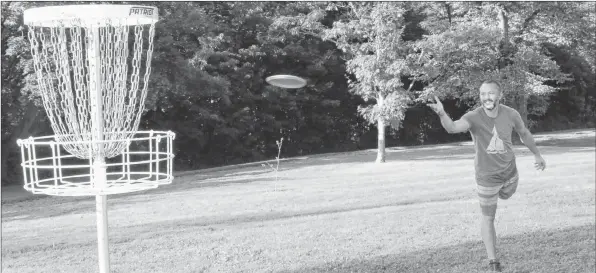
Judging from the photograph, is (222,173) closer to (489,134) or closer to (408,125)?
(408,125)

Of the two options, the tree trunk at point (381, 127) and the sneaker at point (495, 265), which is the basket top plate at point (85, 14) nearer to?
the sneaker at point (495, 265)

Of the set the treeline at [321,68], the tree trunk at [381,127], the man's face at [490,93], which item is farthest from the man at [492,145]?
the tree trunk at [381,127]

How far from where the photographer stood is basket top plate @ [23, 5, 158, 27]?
4211 millimetres

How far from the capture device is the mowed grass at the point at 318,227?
730 cm

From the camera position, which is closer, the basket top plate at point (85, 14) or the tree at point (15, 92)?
the basket top plate at point (85, 14)

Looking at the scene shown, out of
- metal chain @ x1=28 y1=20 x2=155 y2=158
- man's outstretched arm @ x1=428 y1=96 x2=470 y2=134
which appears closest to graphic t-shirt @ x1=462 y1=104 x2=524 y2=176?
man's outstretched arm @ x1=428 y1=96 x2=470 y2=134

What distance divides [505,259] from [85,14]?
15.8ft

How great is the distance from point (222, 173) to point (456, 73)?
8.65 m

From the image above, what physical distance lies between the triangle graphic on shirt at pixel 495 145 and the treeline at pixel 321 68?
14180 millimetres

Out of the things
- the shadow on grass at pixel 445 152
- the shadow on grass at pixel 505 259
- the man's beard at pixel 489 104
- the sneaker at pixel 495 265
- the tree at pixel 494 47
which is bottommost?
the shadow on grass at pixel 445 152

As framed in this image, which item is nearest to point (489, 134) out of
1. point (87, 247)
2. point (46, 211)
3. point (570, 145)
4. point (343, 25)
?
point (87, 247)

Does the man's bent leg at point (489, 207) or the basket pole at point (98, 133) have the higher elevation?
the basket pole at point (98, 133)

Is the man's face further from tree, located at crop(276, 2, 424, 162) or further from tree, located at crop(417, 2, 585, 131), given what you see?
tree, located at crop(417, 2, 585, 131)

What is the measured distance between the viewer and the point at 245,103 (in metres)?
28.7
